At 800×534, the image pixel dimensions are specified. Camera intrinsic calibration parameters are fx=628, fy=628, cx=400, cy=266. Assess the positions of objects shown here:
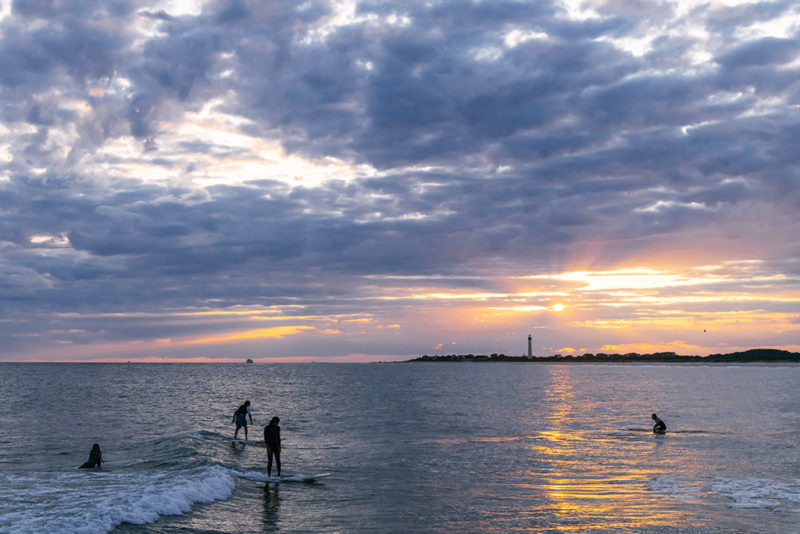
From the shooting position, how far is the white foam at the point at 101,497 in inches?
798

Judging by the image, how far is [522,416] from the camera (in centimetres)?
6234

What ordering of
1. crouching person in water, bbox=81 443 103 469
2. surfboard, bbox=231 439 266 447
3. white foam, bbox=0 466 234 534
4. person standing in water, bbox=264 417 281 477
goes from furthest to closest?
surfboard, bbox=231 439 266 447
crouching person in water, bbox=81 443 103 469
person standing in water, bbox=264 417 281 477
white foam, bbox=0 466 234 534

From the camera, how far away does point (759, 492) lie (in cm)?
2506

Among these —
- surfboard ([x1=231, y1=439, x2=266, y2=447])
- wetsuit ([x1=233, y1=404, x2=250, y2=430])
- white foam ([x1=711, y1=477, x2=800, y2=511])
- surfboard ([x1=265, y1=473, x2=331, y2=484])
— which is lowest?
surfboard ([x1=231, y1=439, x2=266, y2=447])

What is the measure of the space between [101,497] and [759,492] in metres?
25.9

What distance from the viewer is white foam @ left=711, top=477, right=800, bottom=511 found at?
22922 millimetres

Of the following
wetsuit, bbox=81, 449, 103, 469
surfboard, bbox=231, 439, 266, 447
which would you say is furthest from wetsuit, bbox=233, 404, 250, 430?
wetsuit, bbox=81, 449, 103, 469

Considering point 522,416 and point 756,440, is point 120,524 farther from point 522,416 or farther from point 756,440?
point 522,416

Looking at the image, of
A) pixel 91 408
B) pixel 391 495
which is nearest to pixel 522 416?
pixel 391 495

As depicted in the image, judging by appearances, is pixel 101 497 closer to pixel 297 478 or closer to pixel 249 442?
pixel 297 478

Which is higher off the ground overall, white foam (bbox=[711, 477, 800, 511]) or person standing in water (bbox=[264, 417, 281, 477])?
person standing in water (bbox=[264, 417, 281, 477])

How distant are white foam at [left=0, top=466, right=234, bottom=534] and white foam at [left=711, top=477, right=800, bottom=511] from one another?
19.8 meters

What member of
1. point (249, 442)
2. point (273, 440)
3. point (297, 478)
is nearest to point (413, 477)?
point (297, 478)

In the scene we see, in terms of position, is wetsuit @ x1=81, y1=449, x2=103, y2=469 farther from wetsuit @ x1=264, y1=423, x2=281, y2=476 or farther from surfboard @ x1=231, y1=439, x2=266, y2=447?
surfboard @ x1=231, y1=439, x2=266, y2=447
